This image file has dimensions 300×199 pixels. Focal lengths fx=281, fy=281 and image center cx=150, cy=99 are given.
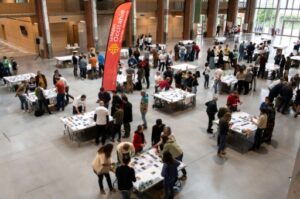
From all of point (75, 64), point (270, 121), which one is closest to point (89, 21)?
point (75, 64)

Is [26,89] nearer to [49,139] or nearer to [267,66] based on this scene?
[49,139]

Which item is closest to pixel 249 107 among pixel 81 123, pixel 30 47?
pixel 81 123

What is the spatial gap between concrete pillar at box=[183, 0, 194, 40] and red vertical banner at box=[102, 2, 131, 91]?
18949 millimetres

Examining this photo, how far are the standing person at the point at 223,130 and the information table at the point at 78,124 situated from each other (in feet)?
10.8

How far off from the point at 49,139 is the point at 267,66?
1249cm

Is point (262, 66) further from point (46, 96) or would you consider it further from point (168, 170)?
point (168, 170)

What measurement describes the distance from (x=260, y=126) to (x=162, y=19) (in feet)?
67.2

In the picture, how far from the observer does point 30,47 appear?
22781 millimetres

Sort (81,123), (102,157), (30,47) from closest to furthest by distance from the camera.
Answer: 1. (102,157)
2. (81,123)
3. (30,47)

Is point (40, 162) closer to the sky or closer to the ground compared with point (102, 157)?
closer to the ground

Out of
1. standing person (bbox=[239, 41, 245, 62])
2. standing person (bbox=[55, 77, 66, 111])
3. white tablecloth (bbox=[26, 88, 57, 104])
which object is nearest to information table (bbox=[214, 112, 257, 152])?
standing person (bbox=[55, 77, 66, 111])

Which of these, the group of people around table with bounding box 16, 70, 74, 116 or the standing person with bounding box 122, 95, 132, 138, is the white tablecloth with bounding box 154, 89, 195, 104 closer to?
the standing person with bounding box 122, 95, 132, 138

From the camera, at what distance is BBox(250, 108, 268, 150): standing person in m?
7.76

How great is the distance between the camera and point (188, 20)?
93.8 ft
